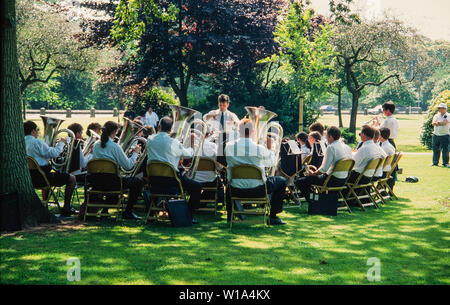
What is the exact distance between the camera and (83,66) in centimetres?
2980

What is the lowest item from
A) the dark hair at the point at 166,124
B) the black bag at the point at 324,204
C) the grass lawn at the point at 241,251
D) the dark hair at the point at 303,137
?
the grass lawn at the point at 241,251

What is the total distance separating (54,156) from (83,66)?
2244 cm

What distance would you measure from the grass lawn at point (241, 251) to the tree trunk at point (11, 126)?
2.55ft

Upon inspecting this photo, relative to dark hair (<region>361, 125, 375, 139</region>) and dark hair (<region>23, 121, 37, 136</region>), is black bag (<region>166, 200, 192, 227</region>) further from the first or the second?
dark hair (<region>361, 125, 375, 139</region>)

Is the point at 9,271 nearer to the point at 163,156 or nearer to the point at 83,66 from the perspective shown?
the point at 163,156

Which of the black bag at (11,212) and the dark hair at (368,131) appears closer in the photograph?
the black bag at (11,212)

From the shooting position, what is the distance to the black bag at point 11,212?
726 centimetres

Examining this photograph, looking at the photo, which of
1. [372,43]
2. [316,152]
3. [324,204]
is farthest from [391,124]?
[372,43]

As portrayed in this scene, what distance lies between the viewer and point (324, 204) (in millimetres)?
9109

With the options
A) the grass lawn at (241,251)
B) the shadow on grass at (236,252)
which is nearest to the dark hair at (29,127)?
the grass lawn at (241,251)

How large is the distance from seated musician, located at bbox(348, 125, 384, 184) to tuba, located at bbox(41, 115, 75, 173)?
17.5 feet

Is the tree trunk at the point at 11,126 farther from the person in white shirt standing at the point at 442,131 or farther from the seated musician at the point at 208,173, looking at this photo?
the person in white shirt standing at the point at 442,131

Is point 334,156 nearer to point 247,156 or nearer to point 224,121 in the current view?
point 247,156
